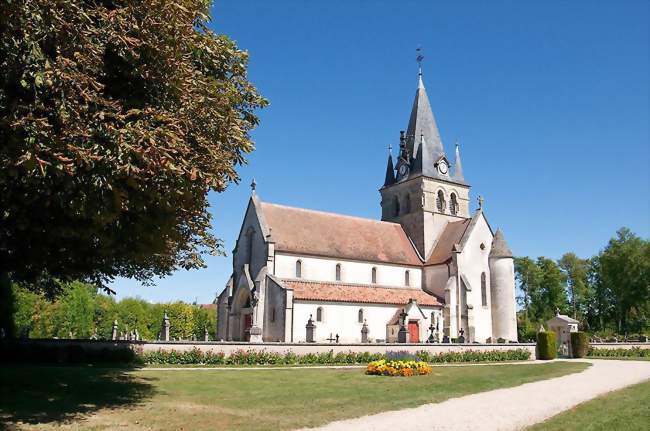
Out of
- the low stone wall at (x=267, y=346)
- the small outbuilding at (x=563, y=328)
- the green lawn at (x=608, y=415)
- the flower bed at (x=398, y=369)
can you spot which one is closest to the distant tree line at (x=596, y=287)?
the small outbuilding at (x=563, y=328)

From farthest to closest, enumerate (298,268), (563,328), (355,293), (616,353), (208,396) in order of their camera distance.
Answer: (563,328)
(616,353)
(355,293)
(298,268)
(208,396)

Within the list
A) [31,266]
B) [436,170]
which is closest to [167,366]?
[31,266]

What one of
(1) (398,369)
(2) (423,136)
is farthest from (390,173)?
(1) (398,369)

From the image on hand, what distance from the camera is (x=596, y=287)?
81.4 metres

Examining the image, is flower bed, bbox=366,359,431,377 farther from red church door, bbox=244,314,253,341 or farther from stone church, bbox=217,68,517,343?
red church door, bbox=244,314,253,341

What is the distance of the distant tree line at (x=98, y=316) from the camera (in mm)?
51531

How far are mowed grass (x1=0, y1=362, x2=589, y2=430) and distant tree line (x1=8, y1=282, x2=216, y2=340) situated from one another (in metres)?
34.0

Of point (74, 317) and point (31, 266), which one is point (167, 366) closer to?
point (31, 266)

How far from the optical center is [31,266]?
16188mm

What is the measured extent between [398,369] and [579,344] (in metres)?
23.8

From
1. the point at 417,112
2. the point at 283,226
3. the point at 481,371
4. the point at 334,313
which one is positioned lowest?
the point at 481,371

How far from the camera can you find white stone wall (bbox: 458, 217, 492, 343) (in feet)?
147

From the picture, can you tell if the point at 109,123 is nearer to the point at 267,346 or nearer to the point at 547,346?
the point at 267,346

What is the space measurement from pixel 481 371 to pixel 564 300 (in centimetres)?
6087
